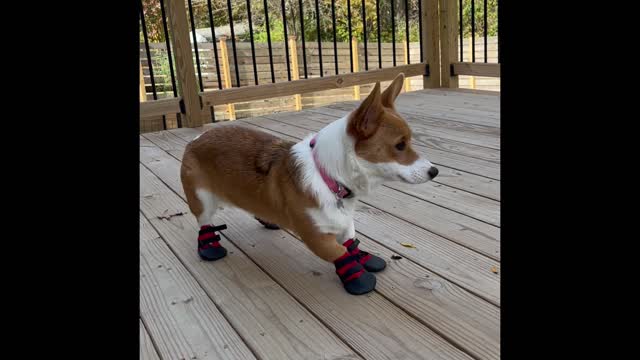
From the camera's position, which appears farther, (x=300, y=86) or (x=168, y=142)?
(x=300, y=86)

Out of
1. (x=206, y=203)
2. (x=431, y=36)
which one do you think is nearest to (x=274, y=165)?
(x=206, y=203)

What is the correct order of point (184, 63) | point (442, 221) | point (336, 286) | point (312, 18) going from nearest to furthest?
1. point (336, 286)
2. point (442, 221)
3. point (184, 63)
4. point (312, 18)

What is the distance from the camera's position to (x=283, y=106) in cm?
926

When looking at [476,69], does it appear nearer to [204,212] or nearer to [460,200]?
[460,200]

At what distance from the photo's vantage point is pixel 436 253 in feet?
5.41

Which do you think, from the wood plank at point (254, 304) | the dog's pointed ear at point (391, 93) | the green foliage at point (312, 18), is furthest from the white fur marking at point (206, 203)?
the green foliage at point (312, 18)

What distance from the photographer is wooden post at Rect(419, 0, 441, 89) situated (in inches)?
177

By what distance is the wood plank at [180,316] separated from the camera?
4.08ft

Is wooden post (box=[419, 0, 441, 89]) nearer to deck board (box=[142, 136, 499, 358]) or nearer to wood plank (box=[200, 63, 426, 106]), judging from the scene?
wood plank (box=[200, 63, 426, 106])

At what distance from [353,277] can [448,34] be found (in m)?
3.66

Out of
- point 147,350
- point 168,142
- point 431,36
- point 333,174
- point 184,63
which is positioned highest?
point 431,36
